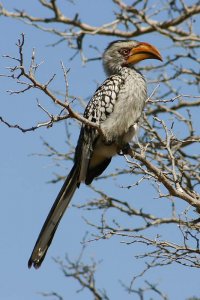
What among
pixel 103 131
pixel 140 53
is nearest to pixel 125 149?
pixel 103 131

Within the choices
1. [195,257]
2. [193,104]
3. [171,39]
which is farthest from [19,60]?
[193,104]

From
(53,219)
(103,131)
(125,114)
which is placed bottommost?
(53,219)

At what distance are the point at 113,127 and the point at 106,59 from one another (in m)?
1.04

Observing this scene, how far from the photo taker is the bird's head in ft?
19.3

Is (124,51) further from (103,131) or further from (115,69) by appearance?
(103,131)

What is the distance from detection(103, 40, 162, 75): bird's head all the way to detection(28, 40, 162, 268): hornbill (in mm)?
299

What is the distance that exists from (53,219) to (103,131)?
0.77 metres

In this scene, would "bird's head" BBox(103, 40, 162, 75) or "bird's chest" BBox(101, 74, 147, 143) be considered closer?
"bird's chest" BBox(101, 74, 147, 143)

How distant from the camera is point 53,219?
5289mm

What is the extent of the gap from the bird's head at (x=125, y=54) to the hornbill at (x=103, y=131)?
30 cm

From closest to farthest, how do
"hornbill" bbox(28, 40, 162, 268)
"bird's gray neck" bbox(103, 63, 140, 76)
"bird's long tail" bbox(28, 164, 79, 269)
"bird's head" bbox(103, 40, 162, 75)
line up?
1. "bird's long tail" bbox(28, 164, 79, 269)
2. "hornbill" bbox(28, 40, 162, 268)
3. "bird's gray neck" bbox(103, 63, 140, 76)
4. "bird's head" bbox(103, 40, 162, 75)

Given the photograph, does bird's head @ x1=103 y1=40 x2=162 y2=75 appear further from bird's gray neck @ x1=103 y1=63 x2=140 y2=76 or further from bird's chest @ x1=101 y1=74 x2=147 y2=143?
bird's chest @ x1=101 y1=74 x2=147 y2=143

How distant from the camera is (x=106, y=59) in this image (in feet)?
20.0

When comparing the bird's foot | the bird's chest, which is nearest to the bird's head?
the bird's chest
